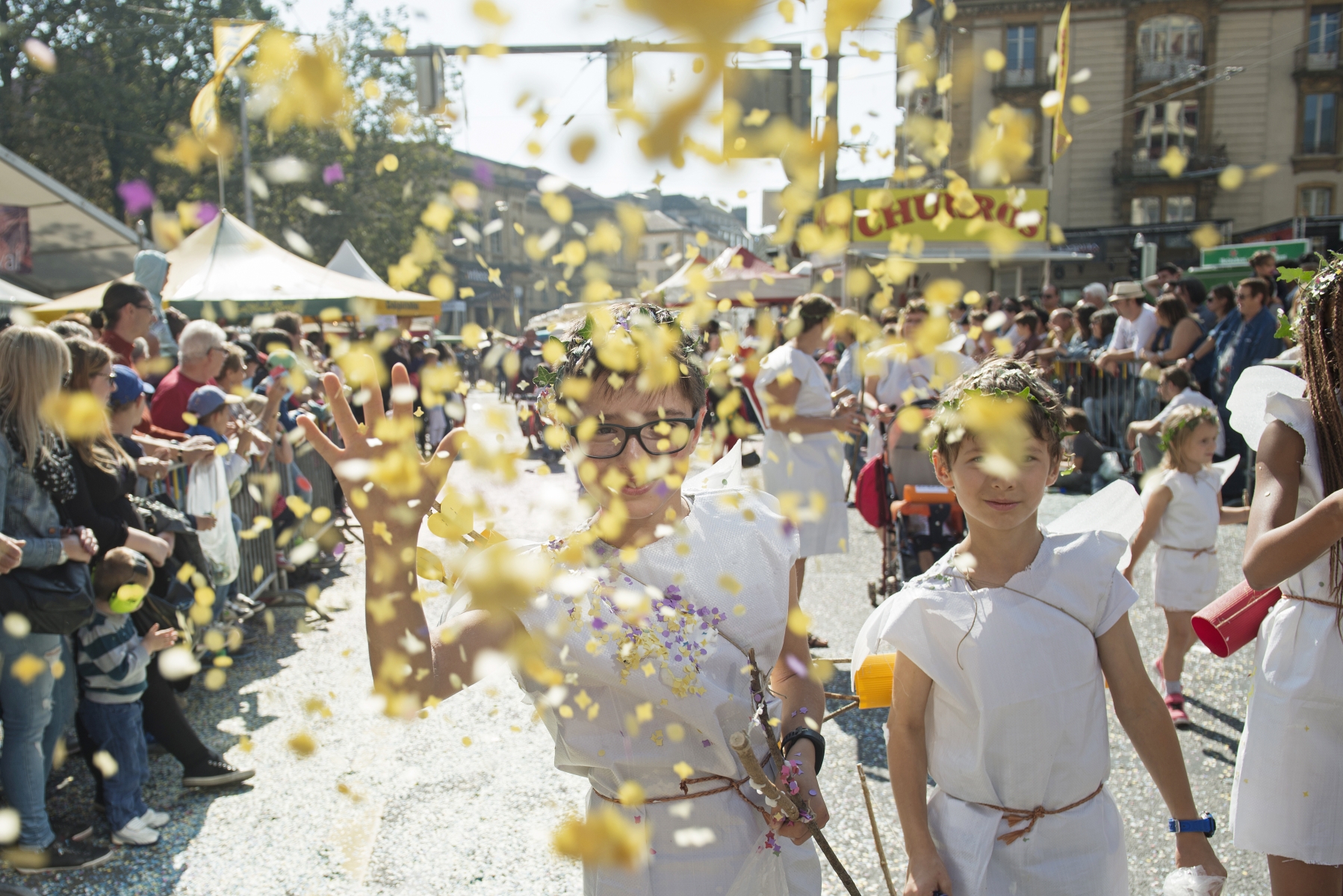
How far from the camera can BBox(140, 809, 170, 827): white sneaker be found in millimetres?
3537

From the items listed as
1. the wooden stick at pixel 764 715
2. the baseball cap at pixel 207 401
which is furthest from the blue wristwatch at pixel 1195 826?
the baseball cap at pixel 207 401

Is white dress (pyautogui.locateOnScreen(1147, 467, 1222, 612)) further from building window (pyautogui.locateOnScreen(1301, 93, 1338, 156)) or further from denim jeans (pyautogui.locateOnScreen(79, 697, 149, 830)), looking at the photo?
building window (pyautogui.locateOnScreen(1301, 93, 1338, 156))

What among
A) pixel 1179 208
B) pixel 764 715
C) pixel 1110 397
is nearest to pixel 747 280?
pixel 1110 397

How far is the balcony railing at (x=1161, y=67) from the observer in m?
33.1

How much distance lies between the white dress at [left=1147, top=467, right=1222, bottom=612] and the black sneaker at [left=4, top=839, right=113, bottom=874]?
455cm

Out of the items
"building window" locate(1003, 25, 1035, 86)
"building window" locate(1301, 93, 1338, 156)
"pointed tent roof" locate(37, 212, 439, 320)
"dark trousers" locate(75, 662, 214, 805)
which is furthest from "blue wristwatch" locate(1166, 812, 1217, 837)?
"building window" locate(1301, 93, 1338, 156)

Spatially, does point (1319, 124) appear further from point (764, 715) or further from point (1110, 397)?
point (764, 715)

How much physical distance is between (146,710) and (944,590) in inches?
134

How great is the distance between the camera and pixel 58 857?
329 cm

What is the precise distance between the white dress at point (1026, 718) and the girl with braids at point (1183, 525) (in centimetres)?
265

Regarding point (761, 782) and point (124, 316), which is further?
point (124, 316)

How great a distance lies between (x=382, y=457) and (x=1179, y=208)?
38.6 m

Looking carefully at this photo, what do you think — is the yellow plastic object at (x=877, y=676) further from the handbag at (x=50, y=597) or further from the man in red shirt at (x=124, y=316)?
the man in red shirt at (x=124, y=316)

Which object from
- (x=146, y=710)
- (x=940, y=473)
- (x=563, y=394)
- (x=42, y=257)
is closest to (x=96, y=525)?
(x=146, y=710)
